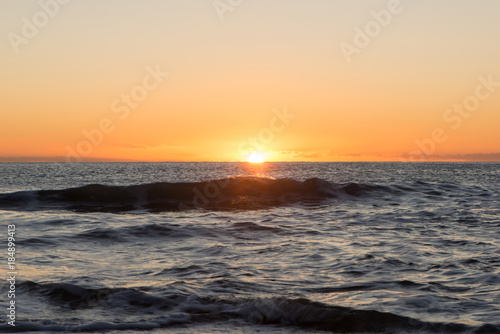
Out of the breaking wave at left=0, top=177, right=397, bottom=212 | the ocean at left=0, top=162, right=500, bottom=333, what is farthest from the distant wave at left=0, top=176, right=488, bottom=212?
the ocean at left=0, top=162, right=500, bottom=333

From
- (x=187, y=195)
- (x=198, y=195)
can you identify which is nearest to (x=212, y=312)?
(x=187, y=195)

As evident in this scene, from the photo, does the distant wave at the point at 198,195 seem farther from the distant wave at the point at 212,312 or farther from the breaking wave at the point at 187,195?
the distant wave at the point at 212,312

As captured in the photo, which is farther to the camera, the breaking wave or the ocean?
the breaking wave

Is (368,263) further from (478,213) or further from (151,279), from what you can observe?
(478,213)

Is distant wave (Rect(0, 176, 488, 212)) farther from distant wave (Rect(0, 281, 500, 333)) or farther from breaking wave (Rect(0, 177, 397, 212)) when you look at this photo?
distant wave (Rect(0, 281, 500, 333))

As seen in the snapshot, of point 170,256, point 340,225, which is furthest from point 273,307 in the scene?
point 340,225

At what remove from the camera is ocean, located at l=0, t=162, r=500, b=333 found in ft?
26.4

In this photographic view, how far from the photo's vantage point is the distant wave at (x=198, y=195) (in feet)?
90.9

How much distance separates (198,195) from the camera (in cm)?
3181

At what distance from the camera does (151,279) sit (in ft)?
34.7

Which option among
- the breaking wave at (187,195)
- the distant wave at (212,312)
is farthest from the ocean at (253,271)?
the breaking wave at (187,195)

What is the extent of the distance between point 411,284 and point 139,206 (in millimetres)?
20161

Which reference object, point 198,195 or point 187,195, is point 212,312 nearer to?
point 187,195

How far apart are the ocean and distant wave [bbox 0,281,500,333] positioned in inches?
1.0
